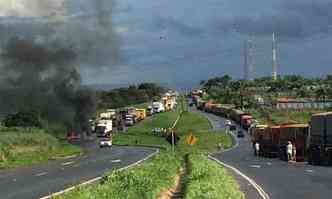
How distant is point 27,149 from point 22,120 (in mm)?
28712

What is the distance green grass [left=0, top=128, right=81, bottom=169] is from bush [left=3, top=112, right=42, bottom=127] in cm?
1323

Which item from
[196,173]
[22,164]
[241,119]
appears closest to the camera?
[196,173]

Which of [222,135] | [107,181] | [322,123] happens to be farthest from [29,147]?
[107,181]

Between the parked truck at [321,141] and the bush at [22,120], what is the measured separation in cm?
5578

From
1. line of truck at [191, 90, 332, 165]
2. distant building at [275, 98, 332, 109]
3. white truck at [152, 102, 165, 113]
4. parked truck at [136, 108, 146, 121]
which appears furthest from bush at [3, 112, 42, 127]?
white truck at [152, 102, 165, 113]

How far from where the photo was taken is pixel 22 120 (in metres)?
101

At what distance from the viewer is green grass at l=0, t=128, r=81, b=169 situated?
208 feet

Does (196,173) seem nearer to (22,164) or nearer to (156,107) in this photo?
(22,164)

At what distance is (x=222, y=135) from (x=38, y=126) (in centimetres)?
2706

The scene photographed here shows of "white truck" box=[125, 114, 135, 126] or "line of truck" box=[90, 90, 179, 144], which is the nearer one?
"line of truck" box=[90, 90, 179, 144]

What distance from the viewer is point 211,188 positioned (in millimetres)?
21438

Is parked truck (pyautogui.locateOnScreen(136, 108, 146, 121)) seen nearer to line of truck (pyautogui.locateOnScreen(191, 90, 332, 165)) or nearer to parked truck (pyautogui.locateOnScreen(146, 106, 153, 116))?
parked truck (pyautogui.locateOnScreen(146, 106, 153, 116))

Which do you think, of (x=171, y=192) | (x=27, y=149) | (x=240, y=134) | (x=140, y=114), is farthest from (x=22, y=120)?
(x=171, y=192)

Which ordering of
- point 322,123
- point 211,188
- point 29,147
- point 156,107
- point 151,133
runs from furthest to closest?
point 156,107, point 151,133, point 29,147, point 322,123, point 211,188
